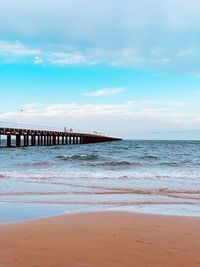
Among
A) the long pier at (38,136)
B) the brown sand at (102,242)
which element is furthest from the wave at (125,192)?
the long pier at (38,136)

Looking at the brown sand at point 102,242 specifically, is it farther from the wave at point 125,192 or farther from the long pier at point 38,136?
the long pier at point 38,136

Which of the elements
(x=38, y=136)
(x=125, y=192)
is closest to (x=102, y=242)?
(x=125, y=192)

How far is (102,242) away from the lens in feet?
18.3

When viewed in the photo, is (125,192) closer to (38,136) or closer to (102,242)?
(102,242)

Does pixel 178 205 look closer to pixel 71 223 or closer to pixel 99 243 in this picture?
pixel 71 223

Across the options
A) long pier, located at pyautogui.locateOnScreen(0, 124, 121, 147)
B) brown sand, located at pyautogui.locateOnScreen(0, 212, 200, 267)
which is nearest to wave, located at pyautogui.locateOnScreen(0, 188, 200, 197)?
brown sand, located at pyautogui.locateOnScreen(0, 212, 200, 267)

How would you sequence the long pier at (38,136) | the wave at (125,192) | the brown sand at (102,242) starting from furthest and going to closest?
the long pier at (38,136) → the wave at (125,192) → the brown sand at (102,242)

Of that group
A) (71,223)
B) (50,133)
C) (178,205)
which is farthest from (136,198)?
(50,133)

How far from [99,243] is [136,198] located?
17.4ft

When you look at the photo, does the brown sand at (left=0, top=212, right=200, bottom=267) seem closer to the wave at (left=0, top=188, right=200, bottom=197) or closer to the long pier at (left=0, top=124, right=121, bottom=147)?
the wave at (left=0, top=188, right=200, bottom=197)

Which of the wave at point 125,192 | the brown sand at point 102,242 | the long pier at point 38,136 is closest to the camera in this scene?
the brown sand at point 102,242

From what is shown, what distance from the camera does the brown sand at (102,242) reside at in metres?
4.68

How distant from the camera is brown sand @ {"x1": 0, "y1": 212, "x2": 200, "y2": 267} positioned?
15.4 ft

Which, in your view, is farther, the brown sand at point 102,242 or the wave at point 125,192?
the wave at point 125,192
